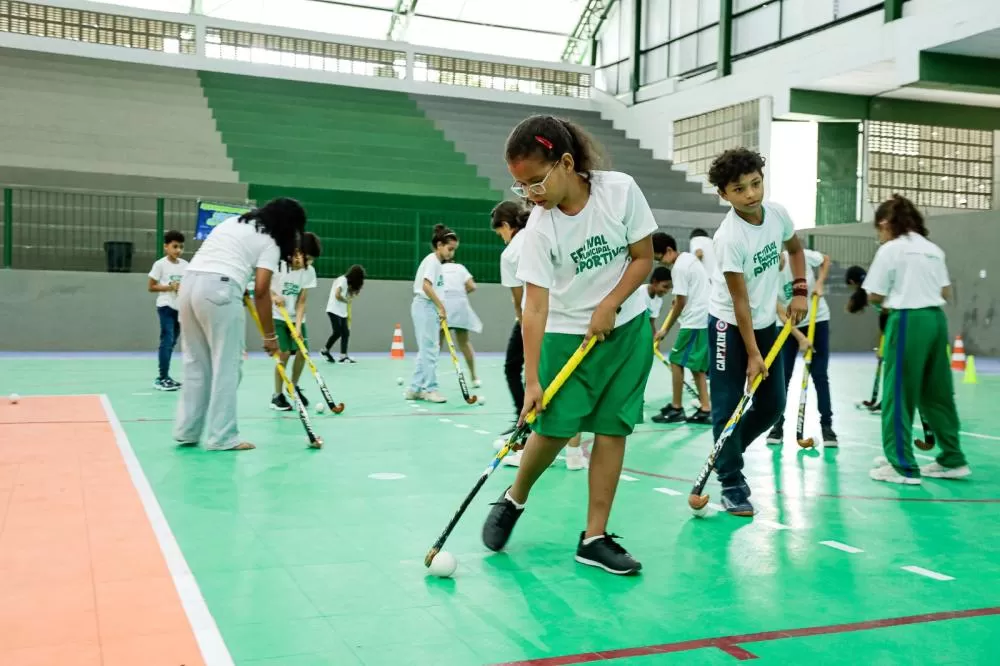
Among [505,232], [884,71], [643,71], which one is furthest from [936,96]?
[505,232]

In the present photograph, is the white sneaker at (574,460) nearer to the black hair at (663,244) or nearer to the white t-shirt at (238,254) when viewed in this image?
the white t-shirt at (238,254)

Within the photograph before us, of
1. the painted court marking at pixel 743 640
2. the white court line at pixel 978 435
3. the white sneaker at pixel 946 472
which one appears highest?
the white sneaker at pixel 946 472

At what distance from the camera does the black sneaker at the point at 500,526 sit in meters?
4.35

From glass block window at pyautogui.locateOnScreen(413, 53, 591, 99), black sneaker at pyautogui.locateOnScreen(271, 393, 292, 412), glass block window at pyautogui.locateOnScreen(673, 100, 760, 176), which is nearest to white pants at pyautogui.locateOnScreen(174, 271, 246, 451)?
black sneaker at pyautogui.locateOnScreen(271, 393, 292, 412)

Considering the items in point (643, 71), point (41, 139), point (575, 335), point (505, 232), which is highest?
point (643, 71)

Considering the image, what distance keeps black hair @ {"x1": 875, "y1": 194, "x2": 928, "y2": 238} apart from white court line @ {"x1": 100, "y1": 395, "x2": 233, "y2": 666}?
15.4 ft

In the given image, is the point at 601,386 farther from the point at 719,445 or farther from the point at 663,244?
the point at 663,244

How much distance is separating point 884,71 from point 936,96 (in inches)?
149

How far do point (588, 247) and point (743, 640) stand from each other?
1.67 meters

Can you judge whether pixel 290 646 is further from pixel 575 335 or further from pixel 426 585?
pixel 575 335

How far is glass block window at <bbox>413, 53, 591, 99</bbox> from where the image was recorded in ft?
97.6

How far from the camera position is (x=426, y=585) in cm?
385

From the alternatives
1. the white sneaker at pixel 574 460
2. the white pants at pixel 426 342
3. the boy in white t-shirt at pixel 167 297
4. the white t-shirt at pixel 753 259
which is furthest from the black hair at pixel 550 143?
the boy in white t-shirt at pixel 167 297

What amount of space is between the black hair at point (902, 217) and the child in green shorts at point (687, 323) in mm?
2741
